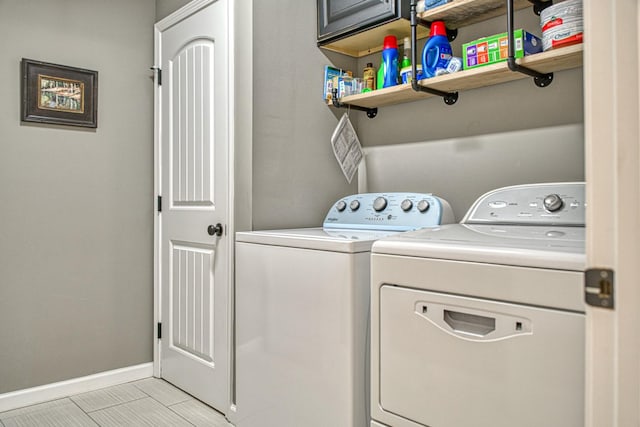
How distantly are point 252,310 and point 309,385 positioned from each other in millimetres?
412

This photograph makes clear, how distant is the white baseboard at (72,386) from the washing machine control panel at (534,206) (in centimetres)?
207

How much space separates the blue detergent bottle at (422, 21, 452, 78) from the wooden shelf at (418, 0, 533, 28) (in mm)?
47

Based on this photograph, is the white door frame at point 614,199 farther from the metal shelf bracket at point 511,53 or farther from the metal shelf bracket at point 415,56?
the metal shelf bracket at point 415,56

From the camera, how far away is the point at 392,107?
2.30 m

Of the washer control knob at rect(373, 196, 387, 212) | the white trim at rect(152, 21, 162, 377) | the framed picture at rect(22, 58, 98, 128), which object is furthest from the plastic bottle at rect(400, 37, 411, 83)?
the framed picture at rect(22, 58, 98, 128)

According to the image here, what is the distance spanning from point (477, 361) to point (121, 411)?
6.17 feet

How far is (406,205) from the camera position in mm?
1846

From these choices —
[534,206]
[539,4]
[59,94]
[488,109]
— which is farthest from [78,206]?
[539,4]

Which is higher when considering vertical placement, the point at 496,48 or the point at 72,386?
the point at 496,48

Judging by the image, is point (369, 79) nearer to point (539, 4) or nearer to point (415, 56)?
point (415, 56)

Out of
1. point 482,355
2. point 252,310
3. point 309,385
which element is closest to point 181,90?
point 252,310

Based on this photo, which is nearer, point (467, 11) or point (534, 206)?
point (534, 206)

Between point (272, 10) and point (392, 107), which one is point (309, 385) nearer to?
point (392, 107)

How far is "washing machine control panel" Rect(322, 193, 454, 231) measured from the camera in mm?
1781
